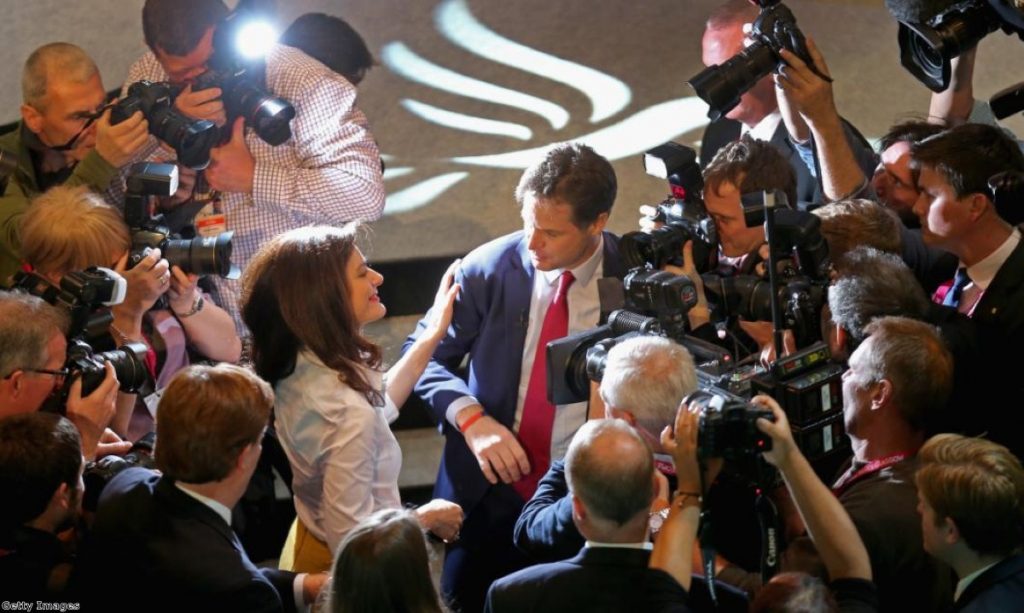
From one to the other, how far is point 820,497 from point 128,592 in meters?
1.16

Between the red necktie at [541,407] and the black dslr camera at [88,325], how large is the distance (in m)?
0.85

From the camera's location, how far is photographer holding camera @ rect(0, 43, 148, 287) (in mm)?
3197

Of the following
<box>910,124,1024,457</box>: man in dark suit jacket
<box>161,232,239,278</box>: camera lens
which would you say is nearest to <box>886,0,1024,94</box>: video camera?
<box>910,124,1024,457</box>: man in dark suit jacket

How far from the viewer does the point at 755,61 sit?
315 centimetres

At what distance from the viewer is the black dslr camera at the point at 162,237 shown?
9.98ft

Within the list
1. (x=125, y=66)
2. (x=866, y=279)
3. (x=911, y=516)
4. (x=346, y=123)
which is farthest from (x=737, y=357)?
(x=125, y=66)

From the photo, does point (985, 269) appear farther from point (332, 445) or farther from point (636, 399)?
point (332, 445)

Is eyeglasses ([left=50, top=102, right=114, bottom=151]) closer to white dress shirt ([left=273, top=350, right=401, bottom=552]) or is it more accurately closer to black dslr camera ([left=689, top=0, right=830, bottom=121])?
white dress shirt ([left=273, top=350, right=401, bottom=552])

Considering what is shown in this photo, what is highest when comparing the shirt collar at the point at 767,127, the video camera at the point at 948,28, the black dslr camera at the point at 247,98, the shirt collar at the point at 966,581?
the video camera at the point at 948,28

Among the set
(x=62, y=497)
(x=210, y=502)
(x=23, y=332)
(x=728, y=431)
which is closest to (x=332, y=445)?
(x=210, y=502)

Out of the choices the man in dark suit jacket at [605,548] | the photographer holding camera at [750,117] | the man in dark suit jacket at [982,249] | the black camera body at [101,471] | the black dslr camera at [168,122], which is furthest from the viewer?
the photographer holding camera at [750,117]

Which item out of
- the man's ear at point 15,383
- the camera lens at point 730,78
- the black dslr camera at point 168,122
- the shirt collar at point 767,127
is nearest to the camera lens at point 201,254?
the black dslr camera at point 168,122

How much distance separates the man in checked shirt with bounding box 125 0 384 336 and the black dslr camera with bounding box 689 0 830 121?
0.95 metres

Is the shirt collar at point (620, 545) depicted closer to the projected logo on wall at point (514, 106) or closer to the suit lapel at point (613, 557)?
the suit lapel at point (613, 557)
